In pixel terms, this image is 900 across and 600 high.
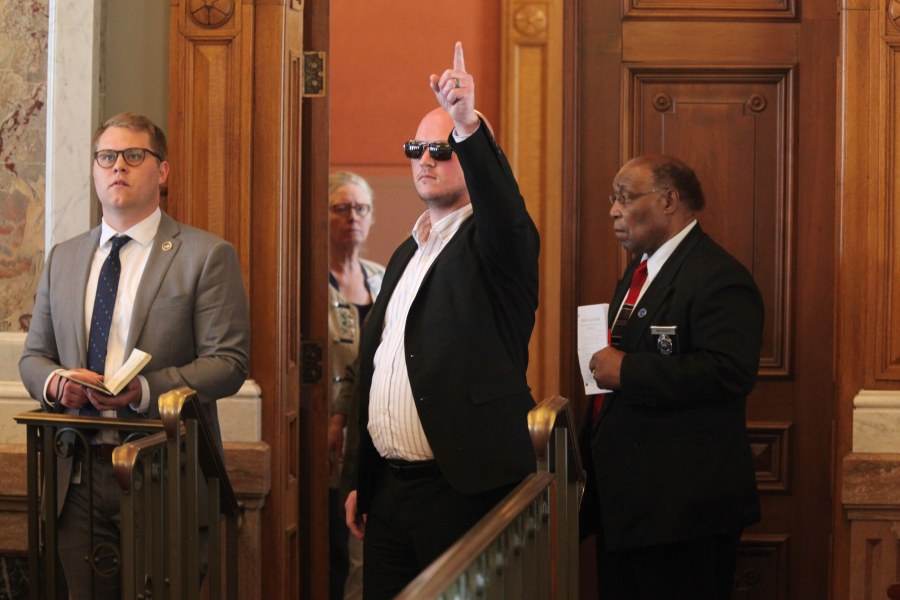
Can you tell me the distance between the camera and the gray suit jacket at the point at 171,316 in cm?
333

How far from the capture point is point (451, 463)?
3.00 metres

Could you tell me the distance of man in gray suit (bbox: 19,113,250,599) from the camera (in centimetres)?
328

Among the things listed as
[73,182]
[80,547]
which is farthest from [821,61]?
[80,547]

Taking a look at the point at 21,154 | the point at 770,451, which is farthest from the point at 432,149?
the point at 770,451

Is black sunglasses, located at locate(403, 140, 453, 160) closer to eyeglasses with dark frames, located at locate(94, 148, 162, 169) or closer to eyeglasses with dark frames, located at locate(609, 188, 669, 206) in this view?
eyeglasses with dark frames, located at locate(94, 148, 162, 169)

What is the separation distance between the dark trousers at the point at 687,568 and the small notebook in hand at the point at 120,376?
1.52 metres

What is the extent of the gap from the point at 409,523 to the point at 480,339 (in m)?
0.49

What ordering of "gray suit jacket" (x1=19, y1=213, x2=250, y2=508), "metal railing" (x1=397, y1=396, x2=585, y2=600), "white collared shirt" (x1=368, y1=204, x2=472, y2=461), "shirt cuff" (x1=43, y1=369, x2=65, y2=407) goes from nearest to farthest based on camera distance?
"metal railing" (x1=397, y1=396, x2=585, y2=600) < "white collared shirt" (x1=368, y1=204, x2=472, y2=461) < "shirt cuff" (x1=43, y1=369, x2=65, y2=407) < "gray suit jacket" (x1=19, y1=213, x2=250, y2=508)

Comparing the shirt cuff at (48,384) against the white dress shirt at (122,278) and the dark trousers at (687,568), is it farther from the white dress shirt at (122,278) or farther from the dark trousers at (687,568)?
the dark trousers at (687,568)

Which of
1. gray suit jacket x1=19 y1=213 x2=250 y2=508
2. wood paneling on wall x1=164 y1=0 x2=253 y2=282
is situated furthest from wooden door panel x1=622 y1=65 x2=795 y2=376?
gray suit jacket x1=19 y1=213 x2=250 y2=508

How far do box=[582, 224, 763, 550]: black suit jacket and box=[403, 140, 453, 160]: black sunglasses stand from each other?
858 millimetres

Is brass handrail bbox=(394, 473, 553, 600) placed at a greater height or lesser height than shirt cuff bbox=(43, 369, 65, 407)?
lesser

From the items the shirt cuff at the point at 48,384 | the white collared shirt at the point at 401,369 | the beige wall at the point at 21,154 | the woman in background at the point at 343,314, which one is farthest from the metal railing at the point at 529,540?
the beige wall at the point at 21,154

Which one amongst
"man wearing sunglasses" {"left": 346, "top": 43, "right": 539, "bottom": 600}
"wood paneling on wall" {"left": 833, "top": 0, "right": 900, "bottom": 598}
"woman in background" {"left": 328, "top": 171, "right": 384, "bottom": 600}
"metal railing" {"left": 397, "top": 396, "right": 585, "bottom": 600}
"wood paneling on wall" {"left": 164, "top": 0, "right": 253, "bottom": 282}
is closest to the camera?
"metal railing" {"left": 397, "top": 396, "right": 585, "bottom": 600}
